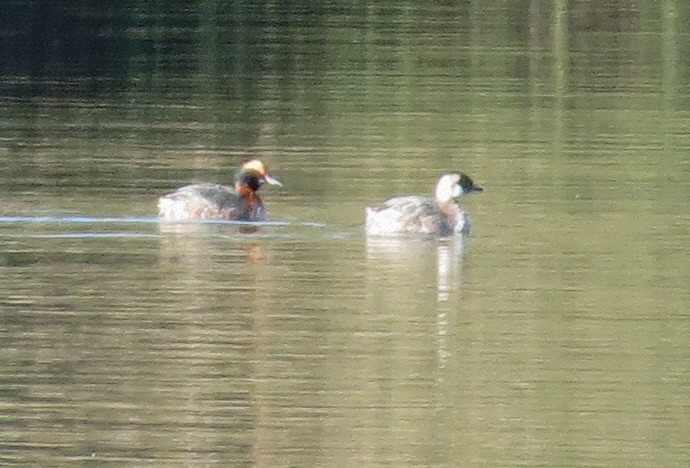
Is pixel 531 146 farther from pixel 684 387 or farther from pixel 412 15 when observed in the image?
pixel 412 15

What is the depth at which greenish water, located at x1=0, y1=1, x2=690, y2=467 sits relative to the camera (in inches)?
476

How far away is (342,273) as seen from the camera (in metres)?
16.7

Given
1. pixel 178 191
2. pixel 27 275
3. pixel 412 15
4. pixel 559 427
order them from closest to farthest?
1. pixel 559 427
2. pixel 27 275
3. pixel 178 191
4. pixel 412 15

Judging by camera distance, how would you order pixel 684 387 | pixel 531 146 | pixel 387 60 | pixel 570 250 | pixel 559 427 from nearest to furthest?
1. pixel 559 427
2. pixel 684 387
3. pixel 570 250
4. pixel 531 146
5. pixel 387 60

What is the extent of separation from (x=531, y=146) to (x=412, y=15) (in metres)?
20.1

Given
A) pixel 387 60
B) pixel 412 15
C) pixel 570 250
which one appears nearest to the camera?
pixel 570 250

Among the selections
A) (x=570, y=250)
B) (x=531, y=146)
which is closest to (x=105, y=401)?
(x=570, y=250)

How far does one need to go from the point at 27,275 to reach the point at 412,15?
93.9ft

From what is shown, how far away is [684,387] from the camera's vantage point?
13.1 meters

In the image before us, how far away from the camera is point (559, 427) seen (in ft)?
40.0

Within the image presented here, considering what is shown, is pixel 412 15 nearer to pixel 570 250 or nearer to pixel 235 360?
pixel 570 250

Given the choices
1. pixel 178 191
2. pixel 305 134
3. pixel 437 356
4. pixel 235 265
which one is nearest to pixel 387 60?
pixel 305 134

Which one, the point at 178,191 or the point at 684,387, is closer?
the point at 684,387

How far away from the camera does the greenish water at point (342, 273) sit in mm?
12078
